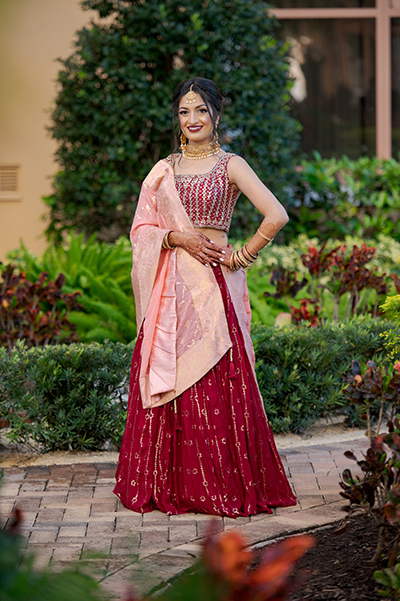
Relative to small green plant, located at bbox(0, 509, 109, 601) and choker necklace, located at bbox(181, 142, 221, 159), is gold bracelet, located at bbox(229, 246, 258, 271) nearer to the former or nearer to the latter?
choker necklace, located at bbox(181, 142, 221, 159)

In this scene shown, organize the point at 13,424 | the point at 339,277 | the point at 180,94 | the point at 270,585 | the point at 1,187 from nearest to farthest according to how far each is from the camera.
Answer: the point at 270,585
the point at 180,94
the point at 13,424
the point at 339,277
the point at 1,187

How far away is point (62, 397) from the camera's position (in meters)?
4.04

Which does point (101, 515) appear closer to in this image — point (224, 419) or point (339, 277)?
point (224, 419)

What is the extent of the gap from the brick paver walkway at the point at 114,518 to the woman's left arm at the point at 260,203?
1156 mm

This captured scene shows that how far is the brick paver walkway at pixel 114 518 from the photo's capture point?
269 centimetres

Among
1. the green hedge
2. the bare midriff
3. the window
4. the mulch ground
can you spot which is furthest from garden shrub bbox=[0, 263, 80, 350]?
the window

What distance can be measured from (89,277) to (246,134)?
2.47 metres

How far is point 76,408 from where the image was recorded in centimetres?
407

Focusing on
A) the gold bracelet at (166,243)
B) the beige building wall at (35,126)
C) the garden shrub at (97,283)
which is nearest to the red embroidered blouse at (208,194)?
the gold bracelet at (166,243)

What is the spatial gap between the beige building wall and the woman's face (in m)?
5.08

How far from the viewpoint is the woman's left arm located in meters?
3.07

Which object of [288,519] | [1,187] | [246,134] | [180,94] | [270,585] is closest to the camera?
[270,585]

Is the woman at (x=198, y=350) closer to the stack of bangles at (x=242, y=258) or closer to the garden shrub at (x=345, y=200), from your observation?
the stack of bangles at (x=242, y=258)

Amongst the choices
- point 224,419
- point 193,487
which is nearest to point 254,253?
point 224,419
